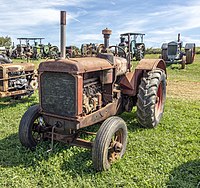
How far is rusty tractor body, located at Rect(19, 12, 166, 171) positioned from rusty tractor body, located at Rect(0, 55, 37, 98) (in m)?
2.45

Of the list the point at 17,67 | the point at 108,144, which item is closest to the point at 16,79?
the point at 17,67

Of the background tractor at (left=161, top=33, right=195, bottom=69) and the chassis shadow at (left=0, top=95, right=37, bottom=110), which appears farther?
the background tractor at (left=161, top=33, right=195, bottom=69)

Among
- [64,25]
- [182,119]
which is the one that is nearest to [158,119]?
[182,119]

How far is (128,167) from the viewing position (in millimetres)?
3244

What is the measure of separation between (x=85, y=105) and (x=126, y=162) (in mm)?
976

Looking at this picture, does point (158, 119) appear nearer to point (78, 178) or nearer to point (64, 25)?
point (78, 178)

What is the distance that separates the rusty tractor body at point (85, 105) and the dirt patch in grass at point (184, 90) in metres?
3.48

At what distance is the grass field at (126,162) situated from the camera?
294 centimetres

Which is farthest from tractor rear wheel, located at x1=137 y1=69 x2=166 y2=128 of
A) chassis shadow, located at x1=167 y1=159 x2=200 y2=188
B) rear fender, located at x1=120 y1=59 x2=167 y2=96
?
chassis shadow, located at x1=167 y1=159 x2=200 y2=188

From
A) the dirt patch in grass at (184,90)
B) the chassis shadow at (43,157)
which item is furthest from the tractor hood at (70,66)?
the dirt patch in grass at (184,90)

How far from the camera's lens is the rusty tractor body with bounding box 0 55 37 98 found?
597 centimetres

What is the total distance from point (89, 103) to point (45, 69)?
0.80 m

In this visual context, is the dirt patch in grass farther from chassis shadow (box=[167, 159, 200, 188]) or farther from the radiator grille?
the radiator grille

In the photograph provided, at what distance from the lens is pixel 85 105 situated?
339 centimetres
